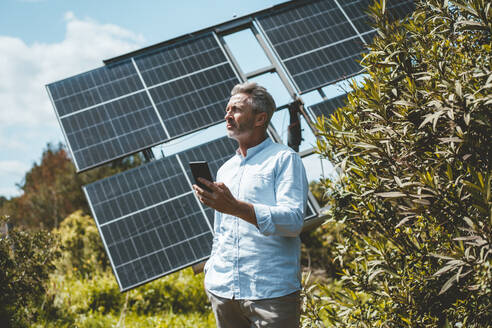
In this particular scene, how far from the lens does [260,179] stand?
2.41 m

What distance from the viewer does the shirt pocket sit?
2.37 meters

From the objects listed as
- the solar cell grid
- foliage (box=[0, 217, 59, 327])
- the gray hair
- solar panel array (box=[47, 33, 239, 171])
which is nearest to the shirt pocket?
the gray hair

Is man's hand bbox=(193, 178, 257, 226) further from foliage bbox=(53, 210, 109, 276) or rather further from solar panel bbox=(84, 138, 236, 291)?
foliage bbox=(53, 210, 109, 276)

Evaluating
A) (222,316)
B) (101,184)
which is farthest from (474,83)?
(101,184)

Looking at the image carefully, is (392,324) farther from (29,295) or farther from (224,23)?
(224,23)

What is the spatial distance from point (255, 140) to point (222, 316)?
119cm

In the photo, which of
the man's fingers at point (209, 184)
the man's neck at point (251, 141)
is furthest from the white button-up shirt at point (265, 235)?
the man's fingers at point (209, 184)

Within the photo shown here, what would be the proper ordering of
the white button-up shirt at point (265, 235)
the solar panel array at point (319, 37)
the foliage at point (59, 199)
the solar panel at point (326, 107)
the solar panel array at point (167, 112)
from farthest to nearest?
the foliage at point (59, 199) < the solar panel array at point (319, 37) < the solar panel at point (326, 107) < the solar panel array at point (167, 112) < the white button-up shirt at point (265, 235)

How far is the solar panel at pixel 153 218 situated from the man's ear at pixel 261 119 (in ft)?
11.3

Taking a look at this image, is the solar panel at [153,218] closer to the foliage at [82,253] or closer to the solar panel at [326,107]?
the solar panel at [326,107]

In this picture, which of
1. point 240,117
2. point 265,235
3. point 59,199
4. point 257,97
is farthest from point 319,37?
point 59,199

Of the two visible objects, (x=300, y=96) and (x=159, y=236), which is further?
(x=300, y=96)

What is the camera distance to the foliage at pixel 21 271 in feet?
17.1

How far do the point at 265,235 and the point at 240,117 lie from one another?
2.89ft
